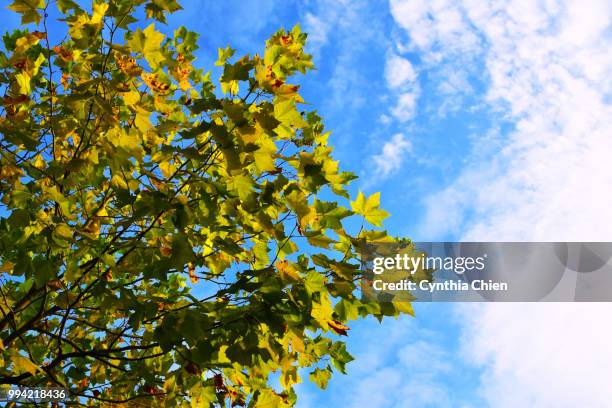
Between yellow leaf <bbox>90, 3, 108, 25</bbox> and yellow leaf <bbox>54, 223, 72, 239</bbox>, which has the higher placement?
yellow leaf <bbox>90, 3, 108, 25</bbox>

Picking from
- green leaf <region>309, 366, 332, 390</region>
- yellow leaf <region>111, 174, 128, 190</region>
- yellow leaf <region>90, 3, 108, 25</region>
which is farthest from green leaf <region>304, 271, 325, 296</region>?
yellow leaf <region>90, 3, 108, 25</region>

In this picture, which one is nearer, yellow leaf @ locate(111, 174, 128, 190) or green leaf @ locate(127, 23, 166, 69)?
green leaf @ locate(127, 23, 166, 69)

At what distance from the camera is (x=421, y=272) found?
3117mm

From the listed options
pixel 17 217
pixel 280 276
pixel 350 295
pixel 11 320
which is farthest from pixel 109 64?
pixel 350 295

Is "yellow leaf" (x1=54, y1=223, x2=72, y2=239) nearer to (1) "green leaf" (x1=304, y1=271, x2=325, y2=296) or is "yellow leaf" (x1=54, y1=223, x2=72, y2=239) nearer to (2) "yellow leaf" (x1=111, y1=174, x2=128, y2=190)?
(2) "yellow leaf" (x1=111, y1=174, x2=128, y2=190)

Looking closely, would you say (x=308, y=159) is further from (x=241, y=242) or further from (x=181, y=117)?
(x=181, y=117)

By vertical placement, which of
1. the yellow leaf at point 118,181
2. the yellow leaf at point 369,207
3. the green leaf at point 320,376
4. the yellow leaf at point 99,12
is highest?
the yellow leaf at point 99,12

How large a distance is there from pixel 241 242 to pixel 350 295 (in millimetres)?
1111

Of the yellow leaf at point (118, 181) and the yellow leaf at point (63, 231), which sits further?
the yellow leaf at point (118, 181)

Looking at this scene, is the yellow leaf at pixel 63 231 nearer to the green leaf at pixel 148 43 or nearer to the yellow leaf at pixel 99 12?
the green leaf at pixel 148 43

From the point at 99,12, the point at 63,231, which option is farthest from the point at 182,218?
the point at 99,12

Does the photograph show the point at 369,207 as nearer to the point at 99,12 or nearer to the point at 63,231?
the point at 63,231

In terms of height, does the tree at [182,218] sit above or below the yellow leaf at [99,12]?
below

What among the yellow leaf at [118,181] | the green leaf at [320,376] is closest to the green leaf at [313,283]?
the yellow leaf at [118,181]
